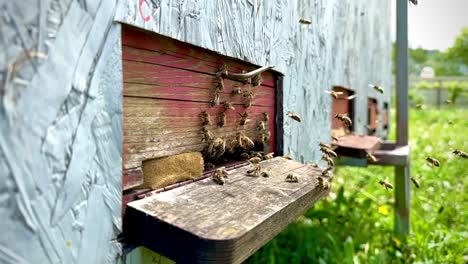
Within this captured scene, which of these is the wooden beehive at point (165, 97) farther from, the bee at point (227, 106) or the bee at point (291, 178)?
the bee at point (291, 178)

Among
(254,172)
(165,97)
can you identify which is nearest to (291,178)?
(254,172)

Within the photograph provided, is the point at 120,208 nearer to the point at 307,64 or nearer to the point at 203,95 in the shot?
the point at 203,95

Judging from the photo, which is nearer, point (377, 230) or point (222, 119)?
point (222, 119)

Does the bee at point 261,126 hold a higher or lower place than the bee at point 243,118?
lower

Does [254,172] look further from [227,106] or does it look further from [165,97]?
[165,97]

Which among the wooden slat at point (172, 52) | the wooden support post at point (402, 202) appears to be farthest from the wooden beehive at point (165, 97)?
the wooden support post at point (402, 202)

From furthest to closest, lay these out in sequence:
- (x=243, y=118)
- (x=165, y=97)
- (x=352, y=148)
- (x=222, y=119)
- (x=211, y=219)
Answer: (x=352, y=148) < (x=243, y=118) < (x=222, y=119) < (x=165, y=97) < (x=211, y=219)

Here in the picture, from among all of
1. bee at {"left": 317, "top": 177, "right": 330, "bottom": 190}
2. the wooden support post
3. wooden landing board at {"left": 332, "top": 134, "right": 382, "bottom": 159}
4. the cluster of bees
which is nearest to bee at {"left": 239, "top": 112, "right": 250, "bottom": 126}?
the cluster of bees
